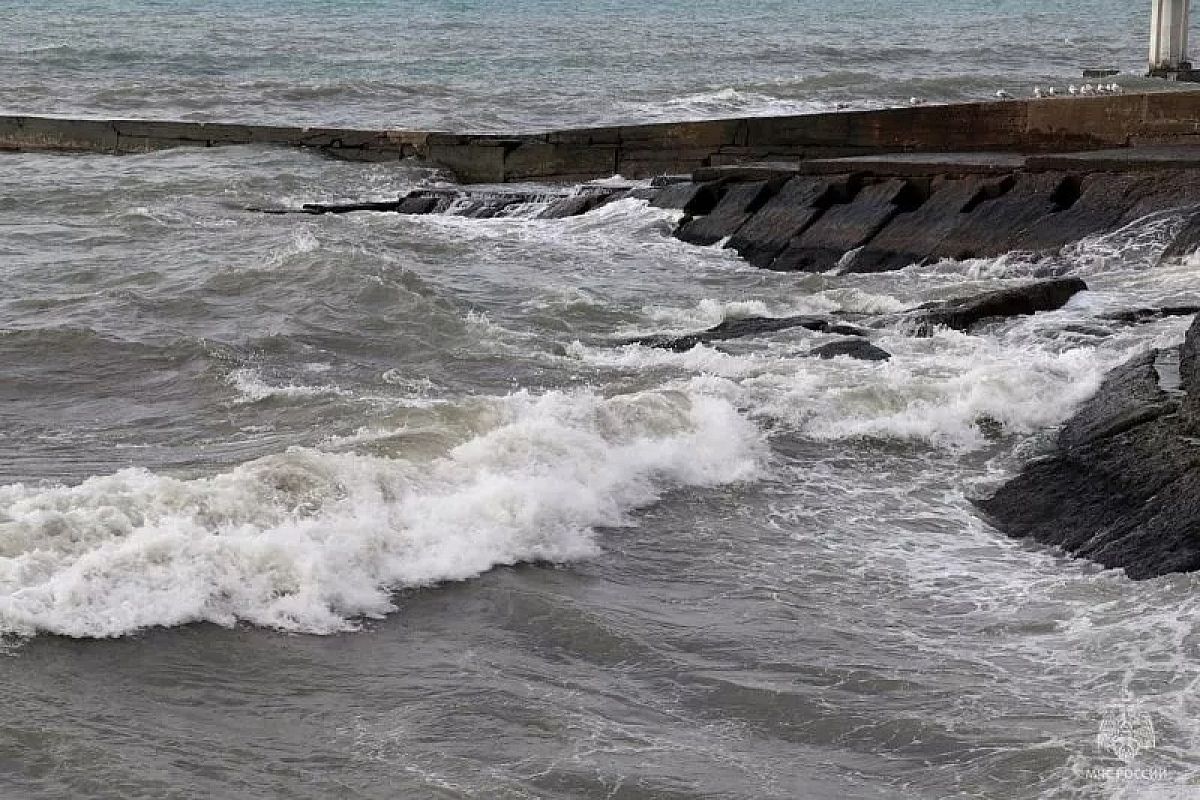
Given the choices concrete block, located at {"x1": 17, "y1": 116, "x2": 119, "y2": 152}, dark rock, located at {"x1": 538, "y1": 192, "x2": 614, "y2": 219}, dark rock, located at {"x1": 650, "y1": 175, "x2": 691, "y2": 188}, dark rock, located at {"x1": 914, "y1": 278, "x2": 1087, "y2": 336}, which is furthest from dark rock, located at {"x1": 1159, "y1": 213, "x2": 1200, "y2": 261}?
concrete block, located at {"x1": 17, "y1": 116, "x2": 119, "y2": 152}

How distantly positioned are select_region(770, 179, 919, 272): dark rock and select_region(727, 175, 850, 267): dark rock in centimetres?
12

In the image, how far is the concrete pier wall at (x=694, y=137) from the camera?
52.9 ft

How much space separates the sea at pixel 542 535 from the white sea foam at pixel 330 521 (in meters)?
0.02

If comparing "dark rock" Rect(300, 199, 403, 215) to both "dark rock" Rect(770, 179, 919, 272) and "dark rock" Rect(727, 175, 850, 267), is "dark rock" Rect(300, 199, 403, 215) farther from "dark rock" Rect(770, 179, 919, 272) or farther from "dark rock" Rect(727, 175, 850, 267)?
"dark rock" Rect(770, 179, 919, 272)

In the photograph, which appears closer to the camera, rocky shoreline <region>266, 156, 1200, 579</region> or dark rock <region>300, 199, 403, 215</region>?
rocky shoreline <region>266, 156, 1200, 579</region>

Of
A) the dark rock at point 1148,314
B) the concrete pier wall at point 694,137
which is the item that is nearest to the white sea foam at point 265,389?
the dark rock at point 1148,314

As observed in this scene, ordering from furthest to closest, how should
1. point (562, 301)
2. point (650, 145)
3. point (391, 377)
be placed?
point (650, 145) < point (562, 301) < point (391, 377)

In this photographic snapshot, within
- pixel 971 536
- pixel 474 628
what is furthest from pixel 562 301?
pixel 474 628

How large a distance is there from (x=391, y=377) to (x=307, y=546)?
3829 millimetres

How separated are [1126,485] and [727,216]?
9075 millimetres

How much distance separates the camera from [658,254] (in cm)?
1552

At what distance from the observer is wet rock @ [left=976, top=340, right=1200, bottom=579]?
6.97 metres

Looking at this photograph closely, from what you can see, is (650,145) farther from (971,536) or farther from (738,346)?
(971,536)

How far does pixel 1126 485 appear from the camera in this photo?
293 inches
